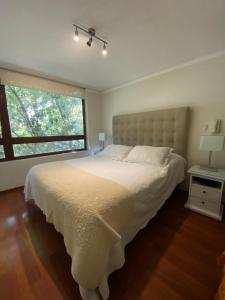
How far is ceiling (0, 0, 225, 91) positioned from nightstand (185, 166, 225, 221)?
1.77 metres

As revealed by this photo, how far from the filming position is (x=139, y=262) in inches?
51.4

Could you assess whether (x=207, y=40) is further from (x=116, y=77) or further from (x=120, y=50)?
(x=116, y=77)

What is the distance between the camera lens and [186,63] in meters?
2.35

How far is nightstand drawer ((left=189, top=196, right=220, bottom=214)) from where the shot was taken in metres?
1.91

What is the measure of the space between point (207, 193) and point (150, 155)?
963 mm

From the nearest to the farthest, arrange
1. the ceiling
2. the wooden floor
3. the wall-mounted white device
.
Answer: the wooden floor, the ceiling, the wall-mounted white device

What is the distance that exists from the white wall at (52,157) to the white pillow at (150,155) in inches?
70.1

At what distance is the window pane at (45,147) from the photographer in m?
2.92

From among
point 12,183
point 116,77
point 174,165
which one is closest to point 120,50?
point 116,77

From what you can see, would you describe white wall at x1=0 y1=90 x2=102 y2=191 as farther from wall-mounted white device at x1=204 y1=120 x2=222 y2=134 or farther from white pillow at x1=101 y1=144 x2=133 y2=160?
wall-mounted white device at x1=204 y1=120 x2=222 y2=134

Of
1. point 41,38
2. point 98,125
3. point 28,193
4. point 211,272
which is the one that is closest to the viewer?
point 211,272

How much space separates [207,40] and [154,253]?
2616mm

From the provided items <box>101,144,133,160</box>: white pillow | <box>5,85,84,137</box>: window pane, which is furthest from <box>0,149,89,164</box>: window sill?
<box>101,144,133,160</box>: white pillow

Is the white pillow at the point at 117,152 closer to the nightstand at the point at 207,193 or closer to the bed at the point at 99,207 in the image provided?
the bed at the point at 99,207
